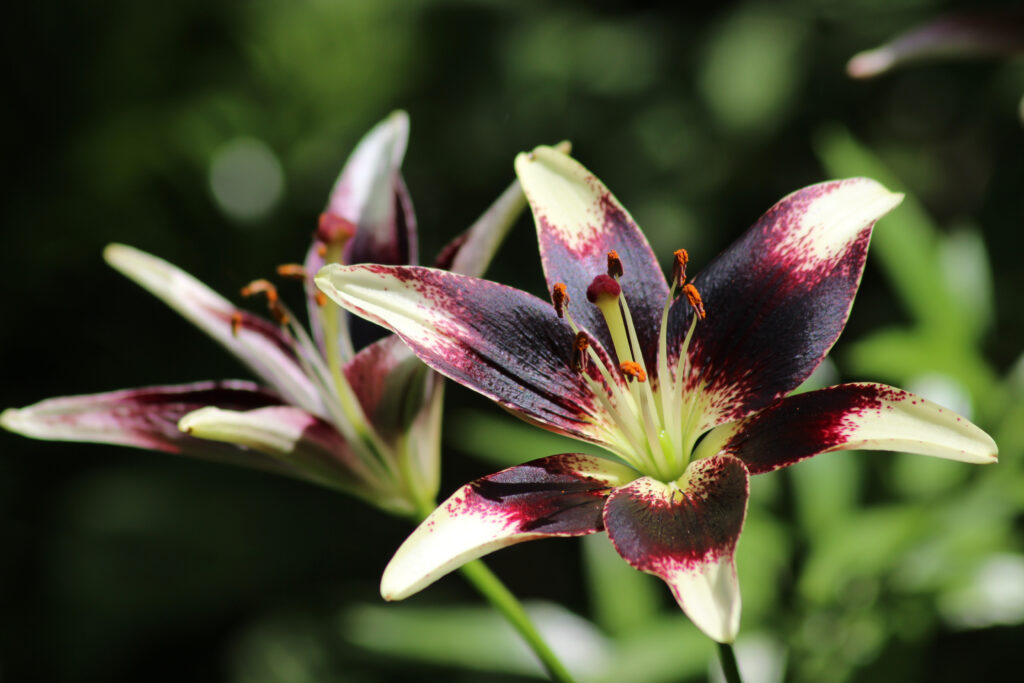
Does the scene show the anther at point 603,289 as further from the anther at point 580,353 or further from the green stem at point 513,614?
the green stem at point 513,614

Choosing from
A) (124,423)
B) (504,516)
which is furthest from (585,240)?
(124,423)

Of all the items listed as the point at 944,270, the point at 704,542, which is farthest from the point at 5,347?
the point at 704,542

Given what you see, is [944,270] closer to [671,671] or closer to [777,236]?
[671,671]

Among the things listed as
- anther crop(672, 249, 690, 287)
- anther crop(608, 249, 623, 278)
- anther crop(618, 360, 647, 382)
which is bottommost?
anther crop(618, 360, 647, 382)

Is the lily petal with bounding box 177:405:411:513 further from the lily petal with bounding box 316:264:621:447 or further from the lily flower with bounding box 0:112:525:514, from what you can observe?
the lily petal with bounding box 316:264:621:447

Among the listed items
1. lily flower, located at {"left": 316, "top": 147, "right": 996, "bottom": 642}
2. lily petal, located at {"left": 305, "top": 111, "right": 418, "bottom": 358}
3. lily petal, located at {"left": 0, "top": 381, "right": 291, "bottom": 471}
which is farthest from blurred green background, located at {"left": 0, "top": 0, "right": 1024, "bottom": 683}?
lily flower, located at {"left": 316, "top": 147, "right": 996, "bottom": 642}

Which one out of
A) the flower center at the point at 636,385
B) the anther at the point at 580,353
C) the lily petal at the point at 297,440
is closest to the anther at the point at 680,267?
the flower center at the point at 636,385

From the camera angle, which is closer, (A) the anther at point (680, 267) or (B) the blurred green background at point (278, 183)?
(A) the anther at point (680, 267)
